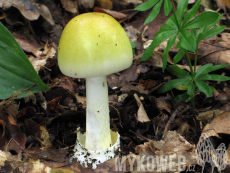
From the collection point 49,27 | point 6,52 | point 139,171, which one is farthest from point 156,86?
point 49,27

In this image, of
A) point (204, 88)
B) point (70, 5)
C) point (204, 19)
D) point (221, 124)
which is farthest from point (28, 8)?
point (221, 124)

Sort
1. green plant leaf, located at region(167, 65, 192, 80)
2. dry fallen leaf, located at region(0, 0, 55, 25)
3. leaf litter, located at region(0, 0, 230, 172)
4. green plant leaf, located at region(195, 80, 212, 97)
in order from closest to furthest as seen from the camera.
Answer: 1. leaf litter, located at region(0, 0, 230, 172)
2. green plant leaf, located at region(195, 80, 212, 97)
3. green plant leaf, located at region(167, 65, 192, 80)
4. dry fallen leaf, located at region(0, 0, 55, 25)

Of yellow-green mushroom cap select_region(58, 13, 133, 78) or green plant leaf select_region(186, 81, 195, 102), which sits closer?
yellow-green mushroom cap select_region(58, 13, 133, 78)

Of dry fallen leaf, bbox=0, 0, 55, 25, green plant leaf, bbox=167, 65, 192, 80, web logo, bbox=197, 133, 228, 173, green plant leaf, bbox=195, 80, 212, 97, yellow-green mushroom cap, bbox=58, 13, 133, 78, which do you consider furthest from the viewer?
dry fallen leaf, bbox=0, 0, 55, 25

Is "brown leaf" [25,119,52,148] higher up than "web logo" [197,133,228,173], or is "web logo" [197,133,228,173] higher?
"brown leaf" [25,119,52,148]

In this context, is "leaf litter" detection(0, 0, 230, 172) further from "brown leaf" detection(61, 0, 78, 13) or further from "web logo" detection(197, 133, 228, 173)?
"brown leaf" detection(61, 0, 78, 13)

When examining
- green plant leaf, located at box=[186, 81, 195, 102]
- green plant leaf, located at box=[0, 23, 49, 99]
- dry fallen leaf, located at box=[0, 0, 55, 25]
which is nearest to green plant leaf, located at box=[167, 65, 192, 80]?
green plant leaf, located at box=[186, 81, 195, 102]

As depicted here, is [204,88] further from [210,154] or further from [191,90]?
[210,154]

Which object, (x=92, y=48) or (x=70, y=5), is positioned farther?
(x=70, y=5)
